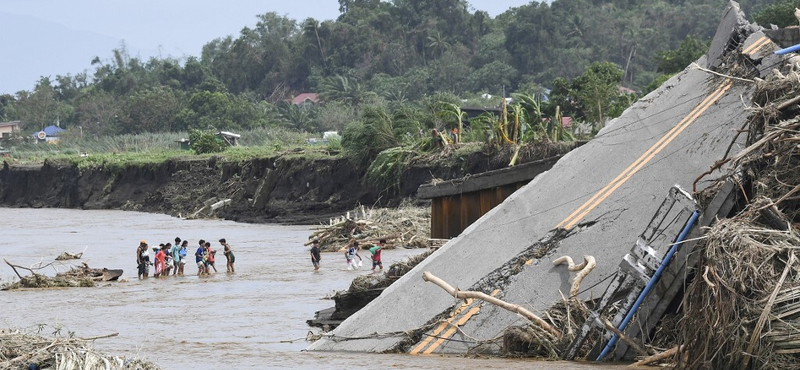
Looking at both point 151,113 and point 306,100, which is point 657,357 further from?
point 306,100

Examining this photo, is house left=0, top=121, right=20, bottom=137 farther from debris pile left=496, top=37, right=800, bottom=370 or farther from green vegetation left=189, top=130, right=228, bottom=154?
debris pile left=496, top=37, right=800, bottom=370

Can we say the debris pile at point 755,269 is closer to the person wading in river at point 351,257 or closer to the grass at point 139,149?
the person wading in river at point 351,257

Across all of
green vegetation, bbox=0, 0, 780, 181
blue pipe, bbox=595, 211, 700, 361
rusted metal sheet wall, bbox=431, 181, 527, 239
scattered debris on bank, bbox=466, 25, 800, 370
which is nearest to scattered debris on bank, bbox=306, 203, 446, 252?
rusted metal sheet wall, bbox=431, 181, 527, 239

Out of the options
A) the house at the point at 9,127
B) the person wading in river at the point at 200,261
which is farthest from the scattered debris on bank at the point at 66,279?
the house at the point at 9,127

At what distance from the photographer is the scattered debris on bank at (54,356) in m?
11.6

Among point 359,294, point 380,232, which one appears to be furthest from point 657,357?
point 380,232

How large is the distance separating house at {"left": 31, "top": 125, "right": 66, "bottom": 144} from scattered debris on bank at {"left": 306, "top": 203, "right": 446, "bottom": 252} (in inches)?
3441

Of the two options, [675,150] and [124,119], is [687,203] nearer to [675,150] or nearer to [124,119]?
[675,150]

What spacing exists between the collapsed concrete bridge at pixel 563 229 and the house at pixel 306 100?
10186cm

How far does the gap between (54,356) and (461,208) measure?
1289cm

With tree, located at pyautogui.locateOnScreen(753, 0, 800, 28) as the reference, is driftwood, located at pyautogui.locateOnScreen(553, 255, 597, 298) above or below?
below

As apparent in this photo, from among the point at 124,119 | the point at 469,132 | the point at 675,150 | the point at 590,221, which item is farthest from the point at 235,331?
the point at 124,119

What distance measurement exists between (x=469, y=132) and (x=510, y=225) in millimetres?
32618

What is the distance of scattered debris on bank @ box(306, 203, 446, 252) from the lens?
1415 inches
